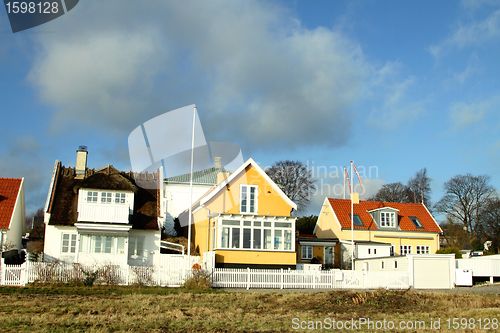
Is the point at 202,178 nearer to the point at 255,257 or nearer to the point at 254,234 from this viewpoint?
the point at 254,234

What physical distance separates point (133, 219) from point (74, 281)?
7.94 meters

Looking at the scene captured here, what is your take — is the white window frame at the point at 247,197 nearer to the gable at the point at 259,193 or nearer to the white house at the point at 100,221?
the gable at the point at 259,193

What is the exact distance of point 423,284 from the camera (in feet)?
84.0

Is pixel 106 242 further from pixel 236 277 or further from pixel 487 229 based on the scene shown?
pixel 487 229

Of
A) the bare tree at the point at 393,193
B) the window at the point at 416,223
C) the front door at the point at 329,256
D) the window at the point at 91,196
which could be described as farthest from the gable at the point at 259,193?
the bare tree at the point at 393,193

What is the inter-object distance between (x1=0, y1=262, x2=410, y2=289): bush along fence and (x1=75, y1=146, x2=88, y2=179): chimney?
35.7 ft

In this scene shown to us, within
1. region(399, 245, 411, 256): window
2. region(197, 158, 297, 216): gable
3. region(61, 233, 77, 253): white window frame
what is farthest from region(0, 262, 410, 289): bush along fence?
region(399, 245, 411, 256): window

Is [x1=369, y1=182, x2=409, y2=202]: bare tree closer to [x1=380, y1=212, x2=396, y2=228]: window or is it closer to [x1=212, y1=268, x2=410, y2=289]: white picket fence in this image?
[x1=380, y1=212, x2=396, y2=228]: window

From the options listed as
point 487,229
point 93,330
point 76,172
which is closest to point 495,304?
point 93,330

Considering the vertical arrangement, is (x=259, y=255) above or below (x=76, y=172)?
below

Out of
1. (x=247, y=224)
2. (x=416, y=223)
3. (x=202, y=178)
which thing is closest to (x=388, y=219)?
(x=416, y=223)

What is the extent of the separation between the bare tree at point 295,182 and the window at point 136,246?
1019 inches

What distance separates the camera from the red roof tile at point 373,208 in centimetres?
4079

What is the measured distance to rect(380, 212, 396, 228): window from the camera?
4116cm
